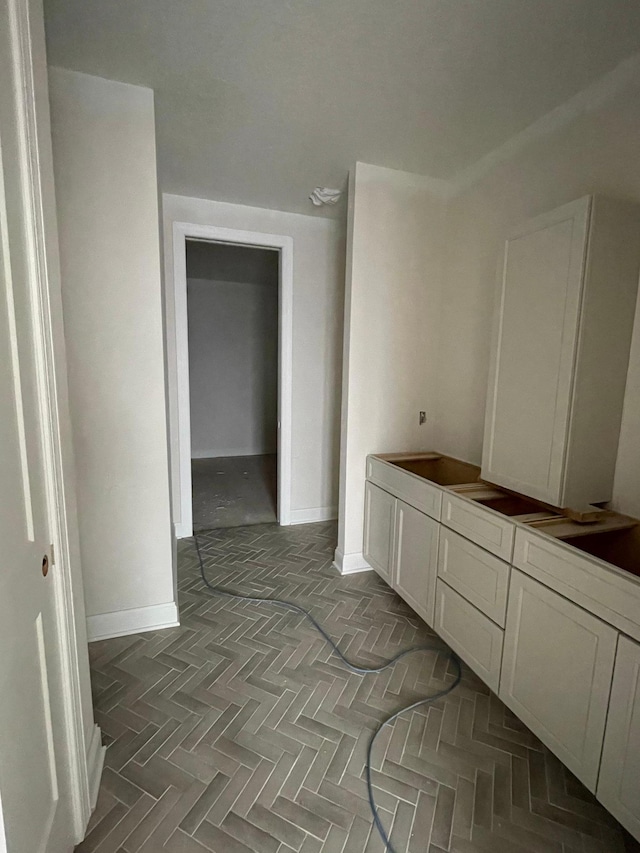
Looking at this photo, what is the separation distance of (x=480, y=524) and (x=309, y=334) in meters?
2.58

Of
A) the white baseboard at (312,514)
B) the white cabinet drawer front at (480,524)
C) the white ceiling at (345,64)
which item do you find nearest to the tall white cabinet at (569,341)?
the white cabinet drawer front at (480,524)

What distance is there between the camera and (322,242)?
3.79 meters

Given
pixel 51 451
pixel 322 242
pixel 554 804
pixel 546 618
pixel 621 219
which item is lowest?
pixel 554 804

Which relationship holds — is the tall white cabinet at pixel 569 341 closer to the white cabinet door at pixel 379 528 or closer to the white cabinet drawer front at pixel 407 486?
the white cabinet drawer front at pixel 407 486

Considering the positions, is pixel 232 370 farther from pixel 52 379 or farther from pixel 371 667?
pixel 52 379

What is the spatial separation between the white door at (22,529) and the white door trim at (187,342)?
2.23 meters

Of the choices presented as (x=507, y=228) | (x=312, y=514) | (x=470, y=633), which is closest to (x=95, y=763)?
(x=470, y=633)

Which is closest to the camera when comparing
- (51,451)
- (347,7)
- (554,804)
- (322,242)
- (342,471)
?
(51,451)

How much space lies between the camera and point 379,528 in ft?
9.36

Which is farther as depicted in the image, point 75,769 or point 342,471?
point 342,471

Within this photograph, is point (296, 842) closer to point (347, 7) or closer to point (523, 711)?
point (523, 711)

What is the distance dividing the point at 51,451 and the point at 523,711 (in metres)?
2.09

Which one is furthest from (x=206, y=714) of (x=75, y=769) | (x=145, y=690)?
(x=75, y=769)

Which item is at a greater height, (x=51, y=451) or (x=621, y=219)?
(x=621, y=219)
